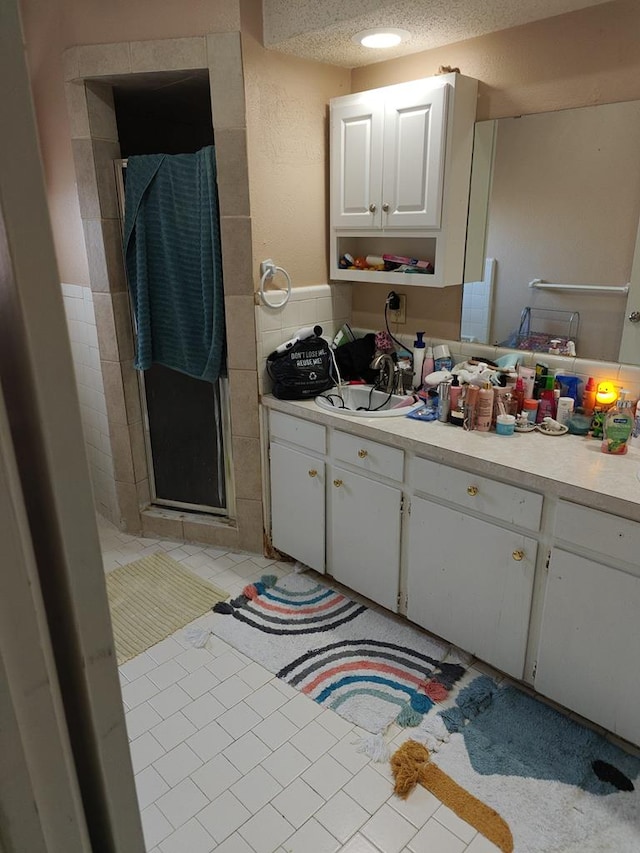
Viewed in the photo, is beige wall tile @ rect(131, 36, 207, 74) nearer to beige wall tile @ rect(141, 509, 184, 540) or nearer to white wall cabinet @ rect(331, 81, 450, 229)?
white wall cabinet @ rect(331, 81, 450, 229)

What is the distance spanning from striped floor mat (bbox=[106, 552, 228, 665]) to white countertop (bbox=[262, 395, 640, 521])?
1037 mm

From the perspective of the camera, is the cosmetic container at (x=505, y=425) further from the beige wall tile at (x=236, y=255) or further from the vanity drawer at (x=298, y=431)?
the beige wall tile at (x=236, y=255)

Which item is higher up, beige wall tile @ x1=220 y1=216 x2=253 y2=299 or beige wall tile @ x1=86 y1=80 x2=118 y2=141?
beige wall tile @ x1=86 y1=80 x2=118 y2=141

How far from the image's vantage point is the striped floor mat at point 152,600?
2.45 meters

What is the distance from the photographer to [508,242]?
92.3 inches

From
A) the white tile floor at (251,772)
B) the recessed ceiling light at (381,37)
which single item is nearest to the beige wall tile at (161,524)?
the white tile floor at (251,772)

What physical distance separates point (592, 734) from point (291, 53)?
9.27ft

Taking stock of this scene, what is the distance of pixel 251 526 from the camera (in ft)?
9.68

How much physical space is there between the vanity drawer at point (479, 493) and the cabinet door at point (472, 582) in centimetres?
5

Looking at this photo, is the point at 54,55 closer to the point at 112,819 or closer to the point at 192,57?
the point at 192,57

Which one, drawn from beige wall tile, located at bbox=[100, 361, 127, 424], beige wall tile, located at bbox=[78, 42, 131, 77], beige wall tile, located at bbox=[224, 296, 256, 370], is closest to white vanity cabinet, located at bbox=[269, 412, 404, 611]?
beige wall tile, located at bbox=[224, 296, 256, 370]

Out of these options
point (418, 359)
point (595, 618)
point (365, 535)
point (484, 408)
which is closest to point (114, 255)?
point (418, 359)

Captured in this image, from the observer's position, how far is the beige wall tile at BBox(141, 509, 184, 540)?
3.16 meters

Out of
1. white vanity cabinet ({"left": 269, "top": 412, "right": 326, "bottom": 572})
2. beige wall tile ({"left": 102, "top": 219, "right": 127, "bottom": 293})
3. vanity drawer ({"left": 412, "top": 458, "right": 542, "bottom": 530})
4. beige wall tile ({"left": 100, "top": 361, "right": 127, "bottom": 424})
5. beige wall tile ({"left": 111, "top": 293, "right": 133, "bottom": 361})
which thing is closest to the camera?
vanity drawer ({"left": 412, "top": 458, "right": 542, "bottom": 530})
